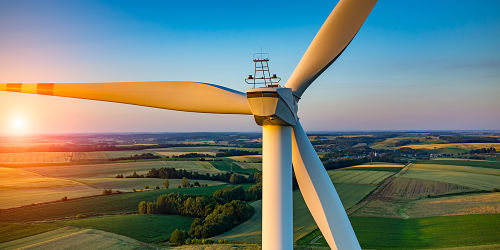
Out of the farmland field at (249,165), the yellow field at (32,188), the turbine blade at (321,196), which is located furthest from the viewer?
the farmland field at (249,165)

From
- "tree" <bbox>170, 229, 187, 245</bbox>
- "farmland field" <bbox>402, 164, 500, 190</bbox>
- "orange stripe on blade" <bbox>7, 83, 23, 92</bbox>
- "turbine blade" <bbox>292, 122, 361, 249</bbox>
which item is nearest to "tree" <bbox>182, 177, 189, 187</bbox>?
"tree" <bbox>170, 229, 187, 245</bbox>

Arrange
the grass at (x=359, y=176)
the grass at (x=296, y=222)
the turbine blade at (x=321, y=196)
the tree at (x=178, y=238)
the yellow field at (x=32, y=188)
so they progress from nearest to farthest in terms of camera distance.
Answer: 1. the turbine blade at (x=321, y=196)
2. the tree at (x=178, y=238)
3. the grass at (x=296, y=222)
4. the yellow field at (x=32, y=188)
5. the grass at (x=359, y=176)

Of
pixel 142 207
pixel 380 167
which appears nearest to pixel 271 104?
pixel 142 207

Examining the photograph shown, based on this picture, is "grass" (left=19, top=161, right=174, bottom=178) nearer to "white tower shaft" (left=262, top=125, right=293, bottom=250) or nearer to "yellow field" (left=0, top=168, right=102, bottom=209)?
"yellow field" (left=0, top=168, right=102, bottom=209)

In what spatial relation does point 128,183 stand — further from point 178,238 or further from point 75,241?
point 178,238

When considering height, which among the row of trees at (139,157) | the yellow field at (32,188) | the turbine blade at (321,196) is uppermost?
the turbine blade at (321,196)

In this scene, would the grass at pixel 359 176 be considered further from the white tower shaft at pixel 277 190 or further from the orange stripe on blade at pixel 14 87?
the orange stripe on blade at pixel 14 87

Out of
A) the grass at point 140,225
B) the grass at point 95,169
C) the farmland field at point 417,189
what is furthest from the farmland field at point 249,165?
the grass at point 140,225

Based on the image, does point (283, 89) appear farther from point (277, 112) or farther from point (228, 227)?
point (228, 227)
